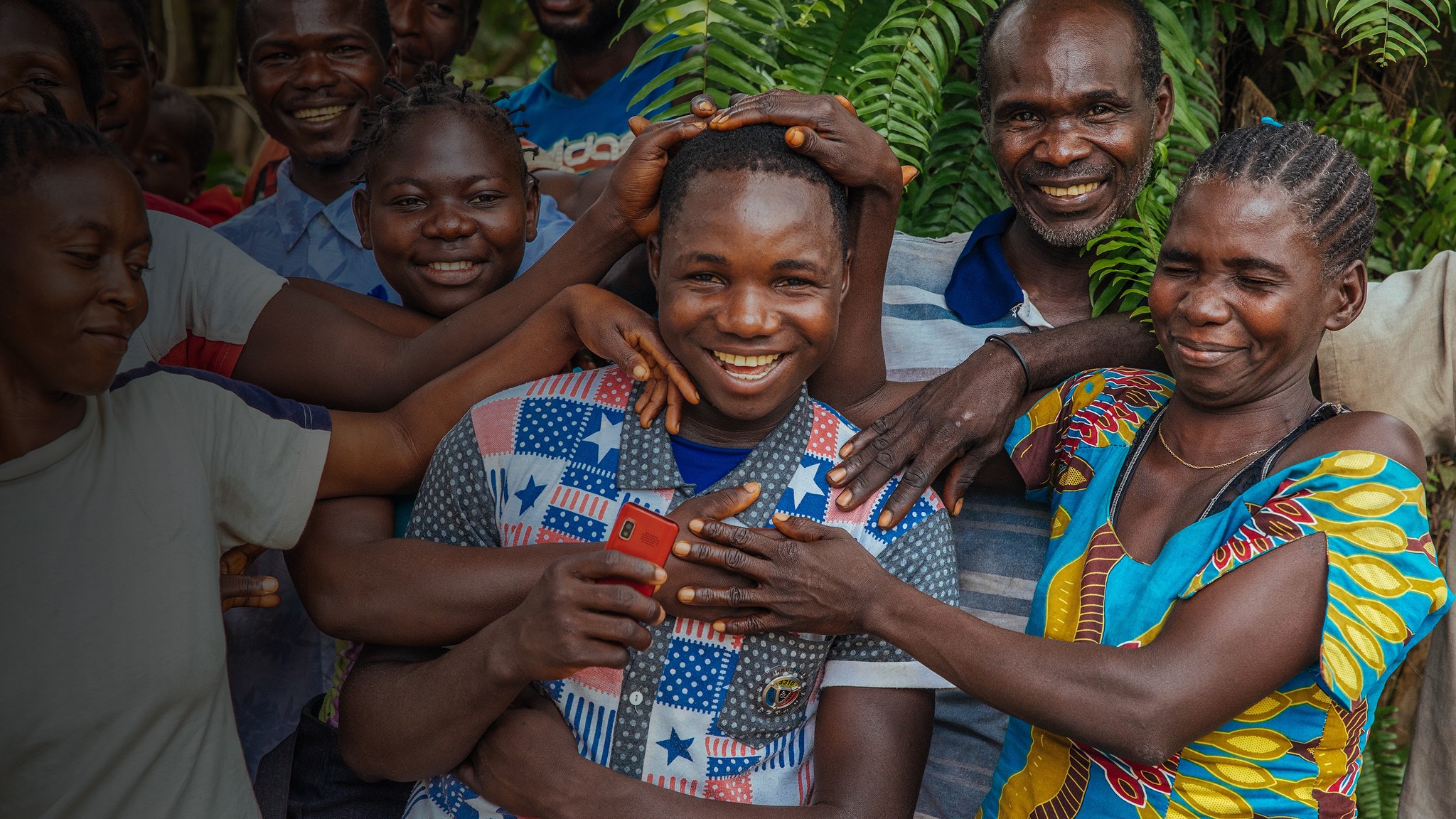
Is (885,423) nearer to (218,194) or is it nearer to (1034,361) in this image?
(1034,361)

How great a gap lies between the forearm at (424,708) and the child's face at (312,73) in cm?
166

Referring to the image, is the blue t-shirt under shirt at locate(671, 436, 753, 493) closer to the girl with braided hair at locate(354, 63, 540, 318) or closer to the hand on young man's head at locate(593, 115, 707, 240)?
the hand on young man's head at locate(593, 115, 707, 240)

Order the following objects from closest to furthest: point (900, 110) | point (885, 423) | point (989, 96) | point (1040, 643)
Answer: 1. point (1040, 643)
2. point (885, 423)
3. point (989, 96)
4. point (900, 110)

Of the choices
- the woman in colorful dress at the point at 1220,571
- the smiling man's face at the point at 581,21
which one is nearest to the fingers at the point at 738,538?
the woman in colorful dress at the point at 1220,571

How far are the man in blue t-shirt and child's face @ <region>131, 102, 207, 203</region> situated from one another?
1.55 meters

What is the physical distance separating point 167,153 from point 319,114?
1.81 metres

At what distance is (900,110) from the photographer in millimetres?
2975

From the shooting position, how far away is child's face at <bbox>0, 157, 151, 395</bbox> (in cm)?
163

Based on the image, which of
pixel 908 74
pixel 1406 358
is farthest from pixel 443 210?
pixel 1406 358

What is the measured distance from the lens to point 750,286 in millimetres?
2043

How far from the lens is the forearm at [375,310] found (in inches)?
102

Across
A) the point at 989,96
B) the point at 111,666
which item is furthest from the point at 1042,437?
the point at 111,666

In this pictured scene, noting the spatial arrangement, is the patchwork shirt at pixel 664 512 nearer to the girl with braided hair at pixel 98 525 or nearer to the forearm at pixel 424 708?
the forearm at pixel 424 708

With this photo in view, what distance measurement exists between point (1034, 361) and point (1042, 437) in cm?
20
